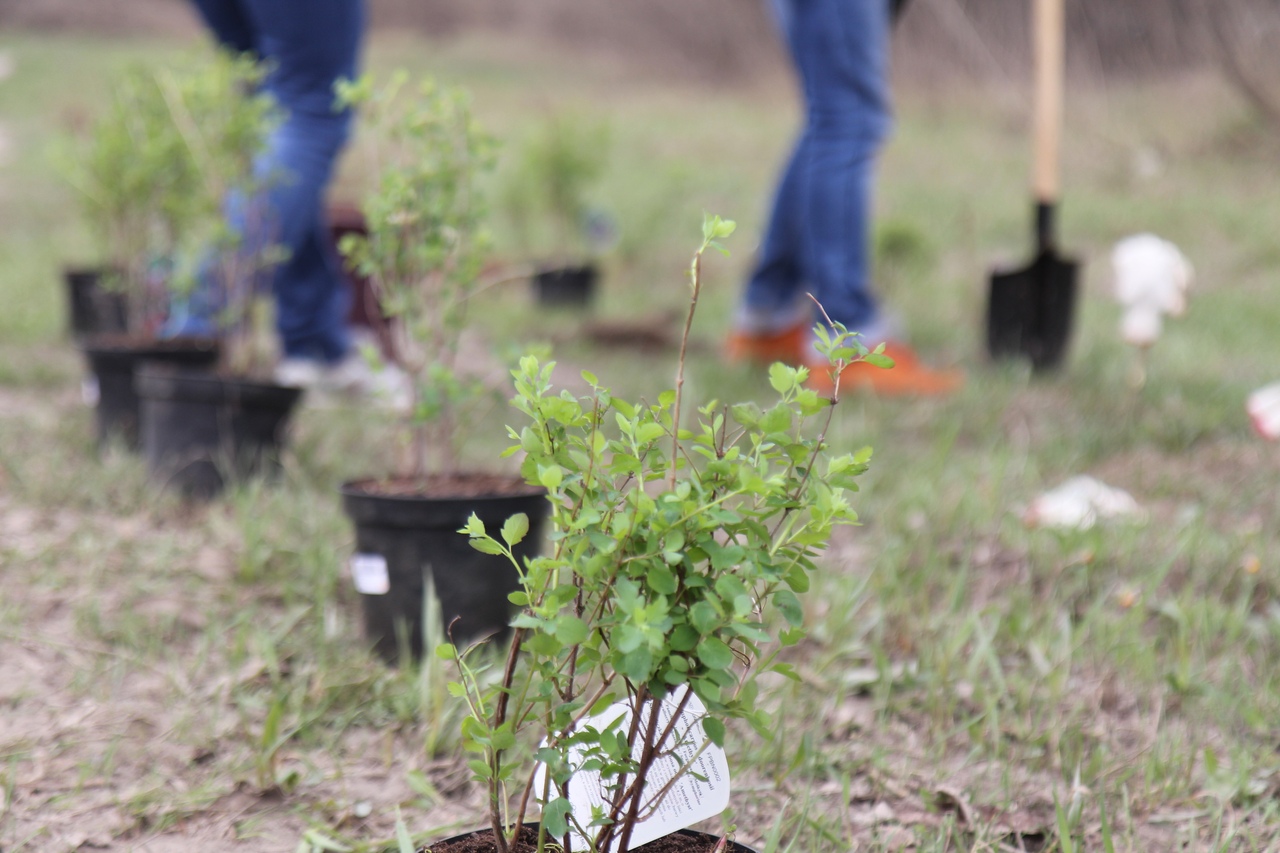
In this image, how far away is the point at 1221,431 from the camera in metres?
2.77

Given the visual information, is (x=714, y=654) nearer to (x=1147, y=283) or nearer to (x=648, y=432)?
(x=648, y=432)

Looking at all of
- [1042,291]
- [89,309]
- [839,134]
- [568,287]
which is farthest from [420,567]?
[568,287]

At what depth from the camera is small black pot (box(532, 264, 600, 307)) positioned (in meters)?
5.21

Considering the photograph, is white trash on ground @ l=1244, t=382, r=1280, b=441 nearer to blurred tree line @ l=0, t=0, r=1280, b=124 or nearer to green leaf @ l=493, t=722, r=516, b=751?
green leaf @ l=493, t=722, r=516, b=751

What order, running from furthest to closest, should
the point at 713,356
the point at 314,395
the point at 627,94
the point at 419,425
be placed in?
the point at 627,94, the point at 713,356, the point at 314,395, the point at 419,425

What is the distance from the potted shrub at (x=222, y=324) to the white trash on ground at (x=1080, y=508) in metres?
1.46

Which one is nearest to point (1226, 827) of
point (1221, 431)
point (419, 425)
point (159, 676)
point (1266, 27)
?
point (419, 425)

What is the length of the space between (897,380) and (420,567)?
1.90 metres

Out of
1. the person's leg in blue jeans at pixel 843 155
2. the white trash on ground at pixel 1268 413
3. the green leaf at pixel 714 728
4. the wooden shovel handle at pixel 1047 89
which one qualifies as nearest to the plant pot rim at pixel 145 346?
the person's leg in blue jeans at pixel 843 155

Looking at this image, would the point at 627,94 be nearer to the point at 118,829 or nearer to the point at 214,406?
the point at 214,406

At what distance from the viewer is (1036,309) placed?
11.4 ft

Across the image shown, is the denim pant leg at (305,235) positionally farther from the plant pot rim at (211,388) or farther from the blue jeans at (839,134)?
the blue jeans at (839,134)

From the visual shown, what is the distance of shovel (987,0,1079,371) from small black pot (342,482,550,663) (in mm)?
2289

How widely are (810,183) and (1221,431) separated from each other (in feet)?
4.03
